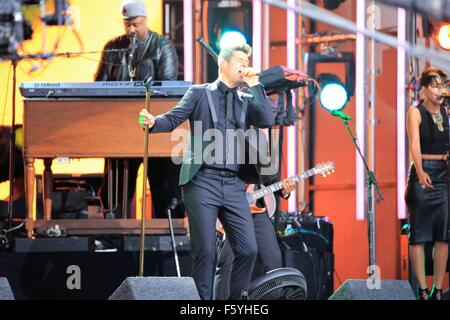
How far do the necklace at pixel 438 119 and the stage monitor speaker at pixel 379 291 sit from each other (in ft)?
8.29

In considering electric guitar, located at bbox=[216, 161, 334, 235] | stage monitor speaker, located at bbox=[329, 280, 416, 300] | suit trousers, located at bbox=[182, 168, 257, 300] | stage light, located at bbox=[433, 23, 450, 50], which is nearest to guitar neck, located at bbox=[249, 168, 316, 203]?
electric guitar, located at bbox=[216, 161, 334, 235]

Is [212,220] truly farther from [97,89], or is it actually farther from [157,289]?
[97,89]

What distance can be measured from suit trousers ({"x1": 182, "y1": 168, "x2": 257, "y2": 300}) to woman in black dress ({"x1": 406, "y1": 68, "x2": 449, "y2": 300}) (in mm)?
2146

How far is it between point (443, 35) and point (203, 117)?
3450 millimetres

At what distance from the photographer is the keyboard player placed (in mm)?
8094

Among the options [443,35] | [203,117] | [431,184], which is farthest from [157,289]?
[443,35]

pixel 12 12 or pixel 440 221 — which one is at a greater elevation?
pixel 12 12

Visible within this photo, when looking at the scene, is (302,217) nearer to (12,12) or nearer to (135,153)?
(135,153)

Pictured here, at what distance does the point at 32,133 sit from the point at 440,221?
3.23m

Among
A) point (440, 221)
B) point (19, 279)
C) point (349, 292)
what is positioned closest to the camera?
point (349, 292)

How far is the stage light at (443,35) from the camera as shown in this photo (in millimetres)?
8984

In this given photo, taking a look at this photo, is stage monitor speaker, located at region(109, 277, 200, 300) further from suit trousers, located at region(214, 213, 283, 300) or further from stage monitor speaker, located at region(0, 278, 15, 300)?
suit trousers, located at region(214, 213, 283, 300)
